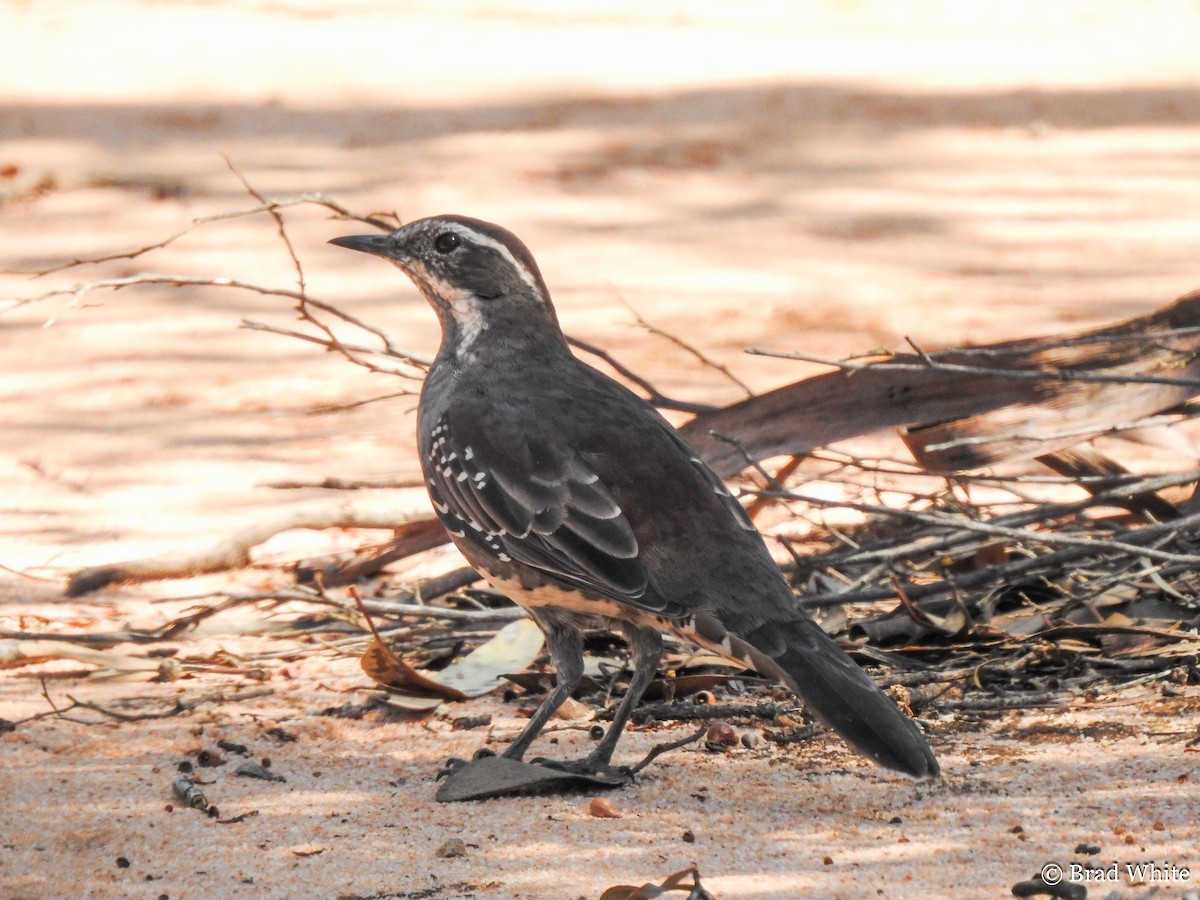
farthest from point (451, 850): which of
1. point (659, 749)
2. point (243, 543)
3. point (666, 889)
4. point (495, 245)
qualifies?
point (243, 543)

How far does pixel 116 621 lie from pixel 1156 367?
4078 millimetres

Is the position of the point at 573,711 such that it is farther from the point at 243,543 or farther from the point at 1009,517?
the point at 243,543

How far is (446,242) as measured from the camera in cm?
552

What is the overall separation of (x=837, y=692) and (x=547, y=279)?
20.7 feet

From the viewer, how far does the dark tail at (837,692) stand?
3.98 meters

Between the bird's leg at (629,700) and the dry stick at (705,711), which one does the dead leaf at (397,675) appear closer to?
the dry stick at (705,711)

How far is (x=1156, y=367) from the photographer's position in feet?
19.8

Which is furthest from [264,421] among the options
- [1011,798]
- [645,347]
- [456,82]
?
[456,82]

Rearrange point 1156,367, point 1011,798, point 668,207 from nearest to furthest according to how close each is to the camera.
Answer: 1. point 1011,798
2. point 1156,367
3. point 668,207

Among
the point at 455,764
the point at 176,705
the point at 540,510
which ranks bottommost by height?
the point at 176,705

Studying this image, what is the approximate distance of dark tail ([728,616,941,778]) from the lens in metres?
3.98

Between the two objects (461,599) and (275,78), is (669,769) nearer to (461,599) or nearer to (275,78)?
(461,599)

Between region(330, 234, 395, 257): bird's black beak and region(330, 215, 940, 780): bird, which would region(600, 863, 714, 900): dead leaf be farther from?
region(330, 234, 395, 257): bird's black beak

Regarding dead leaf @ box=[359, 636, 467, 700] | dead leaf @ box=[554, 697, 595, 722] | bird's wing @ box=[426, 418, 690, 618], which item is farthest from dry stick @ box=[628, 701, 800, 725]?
bird's wing @ box=[426, 418, 690, 618]
